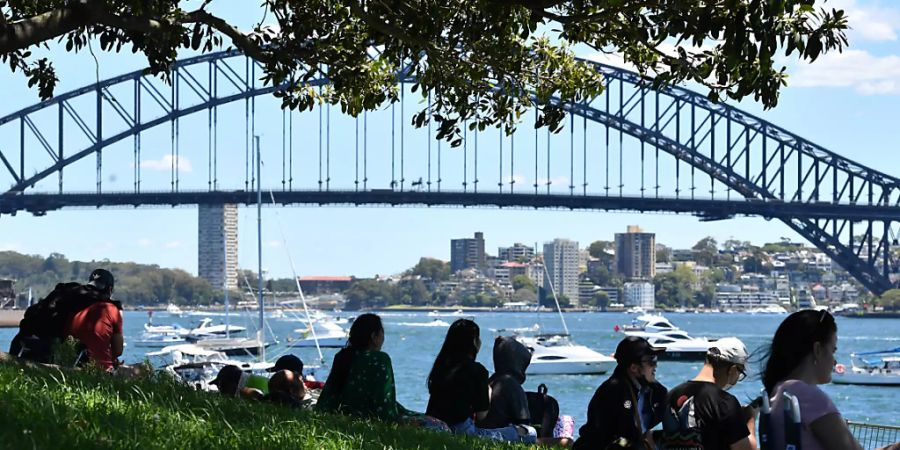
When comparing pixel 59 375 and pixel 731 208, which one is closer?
pixel 59 375

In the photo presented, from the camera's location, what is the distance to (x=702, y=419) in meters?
5.15

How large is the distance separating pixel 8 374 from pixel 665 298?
15749 cm

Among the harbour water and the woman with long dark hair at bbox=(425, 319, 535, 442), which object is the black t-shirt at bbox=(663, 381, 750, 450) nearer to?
the harbour water

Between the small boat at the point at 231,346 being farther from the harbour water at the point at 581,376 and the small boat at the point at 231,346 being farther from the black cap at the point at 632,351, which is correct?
the black cap at the point at 632,351

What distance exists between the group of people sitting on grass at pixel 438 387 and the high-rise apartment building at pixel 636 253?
165472mm

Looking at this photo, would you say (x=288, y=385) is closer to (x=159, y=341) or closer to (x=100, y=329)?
(x=100, y=329)

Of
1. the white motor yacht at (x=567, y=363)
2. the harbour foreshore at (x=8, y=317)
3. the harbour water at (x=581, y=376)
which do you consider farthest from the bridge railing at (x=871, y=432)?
the harbour foreshore at (x=8, y=317)

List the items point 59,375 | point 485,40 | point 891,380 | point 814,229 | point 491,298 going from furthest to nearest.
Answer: point 491,298 → point 814,229 → point 891,380 → point 485,40 → point 59,375

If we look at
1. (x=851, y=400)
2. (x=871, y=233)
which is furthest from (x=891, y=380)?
(x=871, y=233)

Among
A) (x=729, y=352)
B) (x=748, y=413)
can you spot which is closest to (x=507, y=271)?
(x=729, y=352)

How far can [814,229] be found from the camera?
66.9 metres

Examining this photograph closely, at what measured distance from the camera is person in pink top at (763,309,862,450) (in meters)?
4.07

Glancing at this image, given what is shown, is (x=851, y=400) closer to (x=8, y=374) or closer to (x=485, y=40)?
(x=485, y=40)

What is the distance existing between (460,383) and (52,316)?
7.53ft
